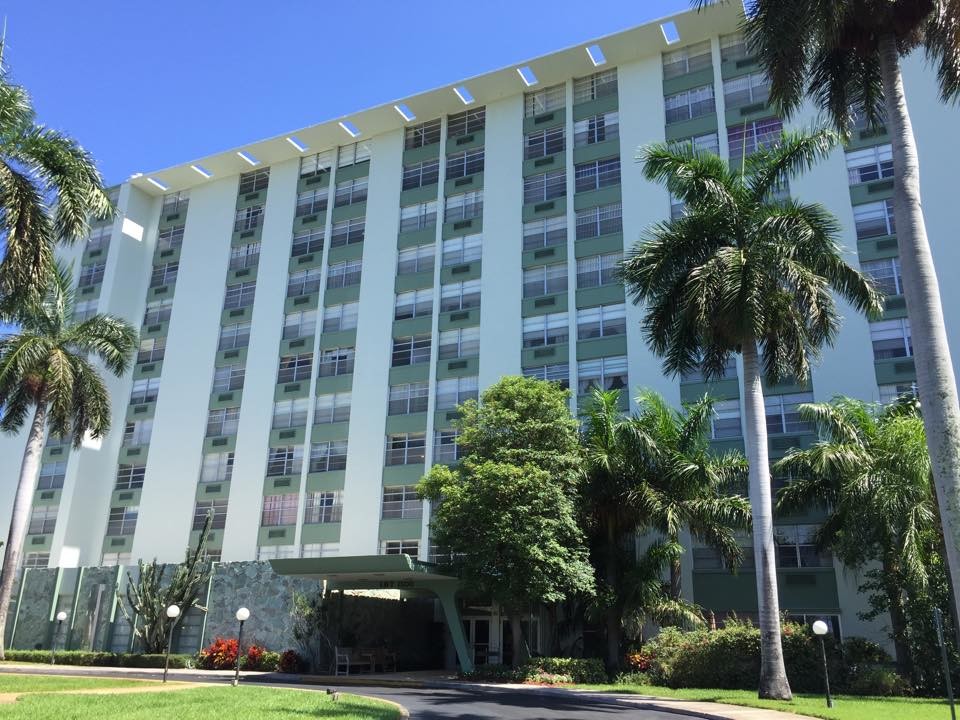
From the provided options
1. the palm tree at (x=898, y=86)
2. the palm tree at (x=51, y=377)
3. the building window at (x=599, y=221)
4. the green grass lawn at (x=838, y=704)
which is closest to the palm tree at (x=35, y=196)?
the palm tree at (x=51, y=377)

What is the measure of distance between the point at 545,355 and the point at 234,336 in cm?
1989

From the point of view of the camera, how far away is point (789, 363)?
25344 millimetres

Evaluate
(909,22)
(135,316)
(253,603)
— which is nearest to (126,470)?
(135,316)

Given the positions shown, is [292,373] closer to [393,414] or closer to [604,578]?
[393,414]

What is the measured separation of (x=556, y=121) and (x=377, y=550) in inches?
950

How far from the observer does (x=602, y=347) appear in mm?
38719

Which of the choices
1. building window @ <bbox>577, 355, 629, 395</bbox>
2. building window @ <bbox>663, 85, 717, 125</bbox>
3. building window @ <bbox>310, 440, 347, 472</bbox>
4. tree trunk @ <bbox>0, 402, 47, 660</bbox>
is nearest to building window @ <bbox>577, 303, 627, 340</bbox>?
building window @ <bbox>577, 355, 629, 395</bbox>

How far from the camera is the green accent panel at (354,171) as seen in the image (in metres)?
48.9

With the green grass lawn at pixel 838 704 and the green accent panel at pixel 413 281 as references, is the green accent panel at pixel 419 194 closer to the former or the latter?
the green accent panel at pixel 413 281

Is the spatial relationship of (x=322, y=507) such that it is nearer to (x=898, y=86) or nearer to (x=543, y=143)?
(x=543, y=143)

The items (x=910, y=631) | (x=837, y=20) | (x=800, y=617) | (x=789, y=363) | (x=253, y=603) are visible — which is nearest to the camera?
(x=837, y=20)

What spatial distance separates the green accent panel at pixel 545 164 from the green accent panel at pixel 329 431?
54.3ft

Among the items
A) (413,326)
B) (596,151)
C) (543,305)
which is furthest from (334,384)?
(596,151)

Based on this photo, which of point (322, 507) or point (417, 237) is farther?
point (417, 237)
